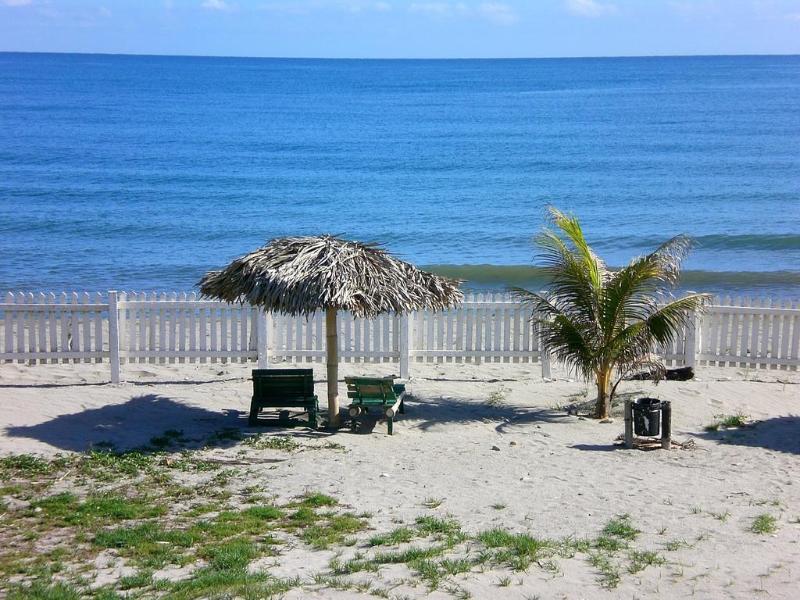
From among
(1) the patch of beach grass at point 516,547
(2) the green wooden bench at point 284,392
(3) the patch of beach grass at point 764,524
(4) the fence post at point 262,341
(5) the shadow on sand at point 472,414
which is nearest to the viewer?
(1) the patch of beach grass at point 516,547

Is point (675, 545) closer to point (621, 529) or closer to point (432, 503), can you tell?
point (621, 529)

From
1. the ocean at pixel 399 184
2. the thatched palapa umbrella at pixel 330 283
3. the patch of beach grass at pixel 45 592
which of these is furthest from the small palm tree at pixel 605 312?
the ocean at pixel 399 184

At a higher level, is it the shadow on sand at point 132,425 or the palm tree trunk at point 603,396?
the palm tree trunk at point 603,396

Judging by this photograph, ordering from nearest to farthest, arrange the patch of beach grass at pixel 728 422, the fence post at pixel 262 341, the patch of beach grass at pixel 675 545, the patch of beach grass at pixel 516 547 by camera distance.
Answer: the patch of beach grass at pixel 516 547, the patch of beach grass at pixel 675 545, the patch of beach grass at pixel 728 422, the fence post at pixel 262 341

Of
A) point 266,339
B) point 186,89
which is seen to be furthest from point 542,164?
point 186,89

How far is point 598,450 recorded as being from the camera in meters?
10.7

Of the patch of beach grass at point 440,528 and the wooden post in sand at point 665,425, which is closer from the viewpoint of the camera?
the patch of beach grass at point 440,528

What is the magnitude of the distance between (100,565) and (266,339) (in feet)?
22.9

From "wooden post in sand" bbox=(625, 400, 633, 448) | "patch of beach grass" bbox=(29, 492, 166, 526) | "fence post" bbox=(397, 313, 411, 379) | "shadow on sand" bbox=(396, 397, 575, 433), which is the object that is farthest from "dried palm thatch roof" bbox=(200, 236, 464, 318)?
"patch of beach grass" bbox=(29, 492, 166, 526)

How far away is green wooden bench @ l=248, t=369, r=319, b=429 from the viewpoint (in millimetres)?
11445

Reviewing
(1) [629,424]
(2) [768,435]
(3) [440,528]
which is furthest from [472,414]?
(3) [440,528]

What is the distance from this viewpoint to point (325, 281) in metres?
10.7

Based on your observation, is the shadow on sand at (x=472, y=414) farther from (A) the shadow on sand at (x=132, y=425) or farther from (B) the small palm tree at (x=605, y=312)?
(A) the shadow on sand at (x=132, y=425)

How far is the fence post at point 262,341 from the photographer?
45.1 ft
